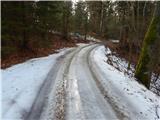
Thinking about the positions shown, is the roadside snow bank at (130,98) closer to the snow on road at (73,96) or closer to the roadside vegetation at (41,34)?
the snow on road at (73,96)

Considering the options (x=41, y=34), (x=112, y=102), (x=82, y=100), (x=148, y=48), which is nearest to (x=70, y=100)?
(x=82, y=100)

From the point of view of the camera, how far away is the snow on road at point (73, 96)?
1091cm

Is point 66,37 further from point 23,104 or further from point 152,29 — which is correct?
point 23,104

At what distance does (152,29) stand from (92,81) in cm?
512

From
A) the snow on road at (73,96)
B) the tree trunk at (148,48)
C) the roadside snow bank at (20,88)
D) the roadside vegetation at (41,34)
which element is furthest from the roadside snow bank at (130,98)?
the roadside snow bank at (20,88)

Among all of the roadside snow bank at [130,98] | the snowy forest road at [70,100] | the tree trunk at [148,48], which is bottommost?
the roadside snow bank at [130,98]

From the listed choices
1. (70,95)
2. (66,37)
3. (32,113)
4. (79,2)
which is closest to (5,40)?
(70,95)

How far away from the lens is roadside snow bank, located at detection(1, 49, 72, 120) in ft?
35.9

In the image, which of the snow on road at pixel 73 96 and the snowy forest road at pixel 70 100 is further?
the snow on road at pixel 73 96

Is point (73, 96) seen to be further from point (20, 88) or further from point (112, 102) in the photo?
point (20, 88)

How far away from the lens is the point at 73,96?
1309cm

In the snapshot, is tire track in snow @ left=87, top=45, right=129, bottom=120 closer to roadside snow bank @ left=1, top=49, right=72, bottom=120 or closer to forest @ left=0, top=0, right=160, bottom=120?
forest @ left=0, top=0, right=160, bottom=120

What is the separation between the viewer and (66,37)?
5131cm

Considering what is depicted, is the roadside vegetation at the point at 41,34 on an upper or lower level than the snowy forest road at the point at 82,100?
upper
